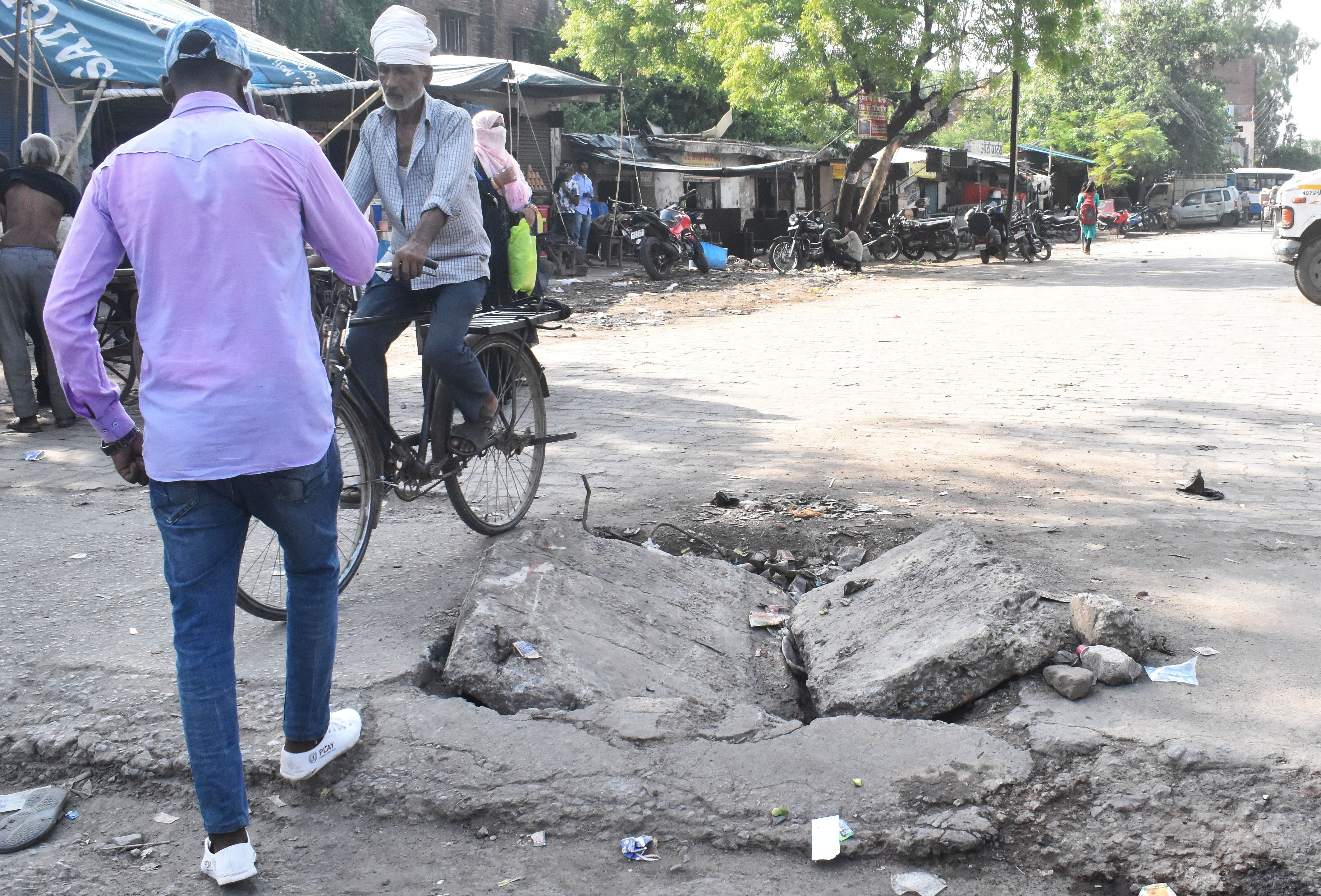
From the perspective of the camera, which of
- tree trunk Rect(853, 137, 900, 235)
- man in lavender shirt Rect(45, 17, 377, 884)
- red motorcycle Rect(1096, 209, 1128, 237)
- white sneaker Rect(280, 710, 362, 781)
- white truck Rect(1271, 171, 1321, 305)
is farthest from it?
red motorcycle Rect(1096, 209, 1128, 237)

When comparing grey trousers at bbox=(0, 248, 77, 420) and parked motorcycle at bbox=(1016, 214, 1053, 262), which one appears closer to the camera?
grey trousers at bbox=(0, 248, 77, 420)

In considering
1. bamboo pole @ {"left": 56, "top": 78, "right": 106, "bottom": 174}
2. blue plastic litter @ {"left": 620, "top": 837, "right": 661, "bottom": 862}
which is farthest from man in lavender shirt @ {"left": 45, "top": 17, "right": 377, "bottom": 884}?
bamboo pole @ {"left": 56, "top": 78, "right": 106, "bottom": 174}

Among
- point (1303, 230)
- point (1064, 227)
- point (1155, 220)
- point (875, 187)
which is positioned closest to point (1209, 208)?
point (1155, 220)

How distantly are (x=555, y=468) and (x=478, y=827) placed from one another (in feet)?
10.5

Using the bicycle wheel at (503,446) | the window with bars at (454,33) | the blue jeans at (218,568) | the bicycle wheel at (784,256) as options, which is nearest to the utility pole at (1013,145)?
the bicycle wheel at (784,256)

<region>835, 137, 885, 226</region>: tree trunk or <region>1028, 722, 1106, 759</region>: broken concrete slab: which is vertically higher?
<region>835, 137, 885, 226</region>: tree trunk

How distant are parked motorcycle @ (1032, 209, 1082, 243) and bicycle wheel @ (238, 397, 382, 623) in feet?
94.1

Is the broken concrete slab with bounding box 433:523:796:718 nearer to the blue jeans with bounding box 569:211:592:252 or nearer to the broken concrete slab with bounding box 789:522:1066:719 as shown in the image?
the broken concrete slab with bounding box 789:522:1066:719

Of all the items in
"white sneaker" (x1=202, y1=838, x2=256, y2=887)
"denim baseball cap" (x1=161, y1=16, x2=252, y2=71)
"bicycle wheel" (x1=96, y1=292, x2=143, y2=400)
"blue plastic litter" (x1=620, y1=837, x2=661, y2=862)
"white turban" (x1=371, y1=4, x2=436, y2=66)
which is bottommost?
"blue plastic litter" (x1=620, y1=837, x2=661, y2=862)

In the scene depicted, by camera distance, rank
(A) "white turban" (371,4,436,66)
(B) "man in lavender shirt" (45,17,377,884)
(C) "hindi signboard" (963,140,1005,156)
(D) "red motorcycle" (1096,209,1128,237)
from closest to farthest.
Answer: (B) "man in lavender shirt" (45,17,377,884), (A) "white turban" (371,4,436,66), (D) "red motorcycle" (1096,209,1128,237), (C) "hindi signboard" (963,140,1005,156)

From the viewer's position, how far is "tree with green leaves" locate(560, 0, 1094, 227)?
67.7 feet

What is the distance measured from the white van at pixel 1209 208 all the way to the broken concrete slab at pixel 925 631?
1710 inches

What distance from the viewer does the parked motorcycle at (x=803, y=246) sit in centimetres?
2034

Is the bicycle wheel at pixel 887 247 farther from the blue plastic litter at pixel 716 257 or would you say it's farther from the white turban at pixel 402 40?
the white turban at pixel 402 40
